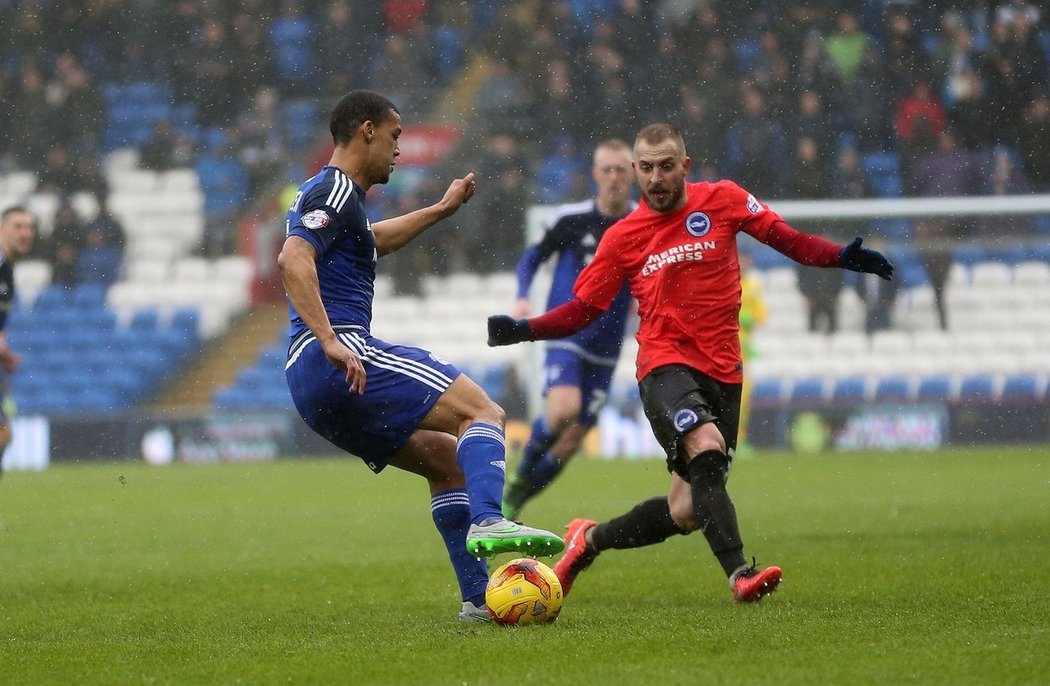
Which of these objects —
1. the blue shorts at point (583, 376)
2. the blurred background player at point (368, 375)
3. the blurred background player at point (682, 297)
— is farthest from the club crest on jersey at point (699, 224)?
the blue shorts at point (583, 376)

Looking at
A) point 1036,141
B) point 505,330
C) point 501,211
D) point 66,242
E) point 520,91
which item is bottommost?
A: point 505,330

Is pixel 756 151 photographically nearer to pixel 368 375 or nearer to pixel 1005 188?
pixel 1005 188

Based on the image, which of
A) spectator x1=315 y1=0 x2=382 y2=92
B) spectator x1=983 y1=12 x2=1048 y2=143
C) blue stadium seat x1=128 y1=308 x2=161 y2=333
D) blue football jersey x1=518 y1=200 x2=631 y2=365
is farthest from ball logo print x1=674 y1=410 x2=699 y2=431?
spectator x1=315 y1=0 x2=382 y2=92

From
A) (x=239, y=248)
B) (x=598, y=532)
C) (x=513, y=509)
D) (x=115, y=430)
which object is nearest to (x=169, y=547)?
(x=513, y=509)

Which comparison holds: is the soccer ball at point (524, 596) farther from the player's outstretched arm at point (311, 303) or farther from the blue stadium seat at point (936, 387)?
the blue stadium seat at point (936, 387)

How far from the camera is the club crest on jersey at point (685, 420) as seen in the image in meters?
5.82

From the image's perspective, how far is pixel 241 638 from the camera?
5250 mm

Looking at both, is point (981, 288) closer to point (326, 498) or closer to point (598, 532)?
point (326, 498)

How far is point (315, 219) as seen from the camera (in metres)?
5.37

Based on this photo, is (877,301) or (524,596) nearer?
(524,596)

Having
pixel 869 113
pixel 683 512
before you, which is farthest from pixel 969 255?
pixel 683 512

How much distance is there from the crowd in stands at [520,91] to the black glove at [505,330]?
503 inches

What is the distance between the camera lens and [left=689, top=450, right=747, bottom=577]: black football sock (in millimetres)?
5738

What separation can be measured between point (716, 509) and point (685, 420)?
35cm
